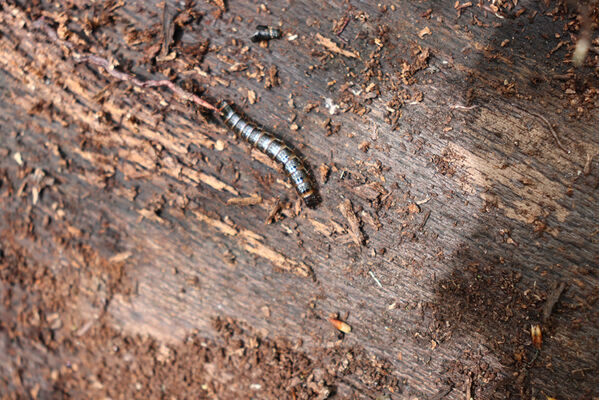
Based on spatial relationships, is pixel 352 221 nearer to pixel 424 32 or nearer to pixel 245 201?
pixel 245 201

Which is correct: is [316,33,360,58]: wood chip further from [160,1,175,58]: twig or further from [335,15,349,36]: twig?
[160,1,175,58]: twig

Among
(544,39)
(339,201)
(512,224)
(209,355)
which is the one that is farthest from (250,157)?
(544,39)

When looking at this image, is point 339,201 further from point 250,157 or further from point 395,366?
point 395,366

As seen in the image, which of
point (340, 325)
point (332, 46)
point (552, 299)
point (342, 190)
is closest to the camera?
point (552, 299)

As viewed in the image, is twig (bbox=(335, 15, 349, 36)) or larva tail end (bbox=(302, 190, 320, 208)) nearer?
larva tail end (bbox=(302, 190, 320, 208))

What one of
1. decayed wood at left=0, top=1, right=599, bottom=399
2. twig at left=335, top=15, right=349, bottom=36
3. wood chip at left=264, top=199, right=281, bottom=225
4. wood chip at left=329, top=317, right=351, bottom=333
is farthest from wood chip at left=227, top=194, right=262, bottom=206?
twig at left=335, top=15, right=349, bottom=36

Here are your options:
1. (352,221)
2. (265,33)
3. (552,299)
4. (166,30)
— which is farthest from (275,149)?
(552,299)

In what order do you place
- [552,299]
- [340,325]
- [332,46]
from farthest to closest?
[332,46] → [340,325] → [552,299]
